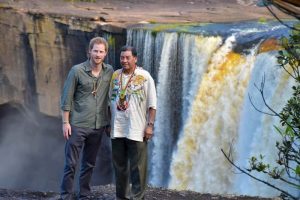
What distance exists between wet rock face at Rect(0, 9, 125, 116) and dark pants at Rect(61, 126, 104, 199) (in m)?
10.2

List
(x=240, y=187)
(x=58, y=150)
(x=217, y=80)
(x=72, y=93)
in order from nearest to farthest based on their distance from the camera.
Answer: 1. (x=72, y=93)
2. (x=240, y=187)
3. (x=217, y=80)
4. (x=58, y=150)

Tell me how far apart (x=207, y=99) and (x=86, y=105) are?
8.66 meters

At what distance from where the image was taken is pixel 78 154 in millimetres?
6328

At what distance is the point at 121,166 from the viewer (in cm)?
614

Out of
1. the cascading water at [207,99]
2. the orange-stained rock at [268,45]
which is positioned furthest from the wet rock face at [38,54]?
the orange-stained rock at [268,45]

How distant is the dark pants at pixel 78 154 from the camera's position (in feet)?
20.3

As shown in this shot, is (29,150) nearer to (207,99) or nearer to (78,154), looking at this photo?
(207,99)

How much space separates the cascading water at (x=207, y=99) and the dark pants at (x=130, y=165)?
22.0ft

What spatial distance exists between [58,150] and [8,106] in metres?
1.91

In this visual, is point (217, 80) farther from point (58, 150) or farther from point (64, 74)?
point (58, 150)

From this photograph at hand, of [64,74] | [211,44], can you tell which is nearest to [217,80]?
[211,44]

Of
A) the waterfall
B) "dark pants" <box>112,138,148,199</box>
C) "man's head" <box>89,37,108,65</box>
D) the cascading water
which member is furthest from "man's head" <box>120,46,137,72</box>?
the cascading water

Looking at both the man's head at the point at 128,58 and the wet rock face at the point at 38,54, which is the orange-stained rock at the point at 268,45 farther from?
the man's head at the point at 128,58

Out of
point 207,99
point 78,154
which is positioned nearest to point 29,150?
point 207,99
